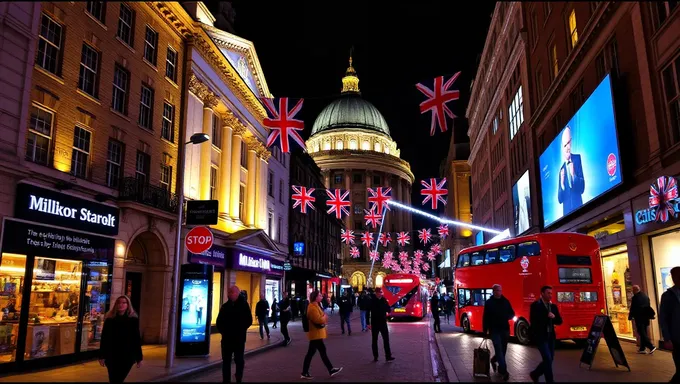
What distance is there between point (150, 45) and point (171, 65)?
2145 millimetres

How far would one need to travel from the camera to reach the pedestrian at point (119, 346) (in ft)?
28.4

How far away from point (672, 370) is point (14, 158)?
1715cm

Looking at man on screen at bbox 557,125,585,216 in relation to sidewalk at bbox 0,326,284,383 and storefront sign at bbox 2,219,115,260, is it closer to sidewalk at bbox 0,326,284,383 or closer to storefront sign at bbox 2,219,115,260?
sidewalk at bbox 0,326,284,383

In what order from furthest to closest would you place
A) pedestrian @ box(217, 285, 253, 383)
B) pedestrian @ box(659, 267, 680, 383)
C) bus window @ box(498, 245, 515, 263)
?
bus window @ box(498, 245, 515, 263) → pedestrian @ box(217, 285, 253, 383) → pedestrian @ box(659, 267, 680, 383)

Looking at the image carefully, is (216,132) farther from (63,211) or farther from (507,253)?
(507,253)

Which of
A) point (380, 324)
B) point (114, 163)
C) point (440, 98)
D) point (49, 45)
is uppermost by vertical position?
point (49, 45)

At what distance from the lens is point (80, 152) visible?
687 inches

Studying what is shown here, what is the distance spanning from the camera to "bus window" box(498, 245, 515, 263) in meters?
21.2

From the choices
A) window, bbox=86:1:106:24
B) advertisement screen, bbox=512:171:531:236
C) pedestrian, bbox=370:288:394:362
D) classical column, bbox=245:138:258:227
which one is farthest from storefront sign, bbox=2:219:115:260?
advertisement screen, bbox=512:171:531:236

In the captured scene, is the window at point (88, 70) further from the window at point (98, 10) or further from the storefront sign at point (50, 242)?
the storefront sign at point (50, 242)

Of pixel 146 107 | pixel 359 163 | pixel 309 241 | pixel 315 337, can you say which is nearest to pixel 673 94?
pixel 315 337

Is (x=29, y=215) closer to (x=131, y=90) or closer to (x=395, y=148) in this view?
(x=131, y=90)

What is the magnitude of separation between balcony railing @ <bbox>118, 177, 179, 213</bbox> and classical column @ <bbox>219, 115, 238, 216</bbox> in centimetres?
627

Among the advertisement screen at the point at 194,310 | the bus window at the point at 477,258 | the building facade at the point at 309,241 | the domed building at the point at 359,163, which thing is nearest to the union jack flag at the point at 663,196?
the bus window at the point at 477,258
